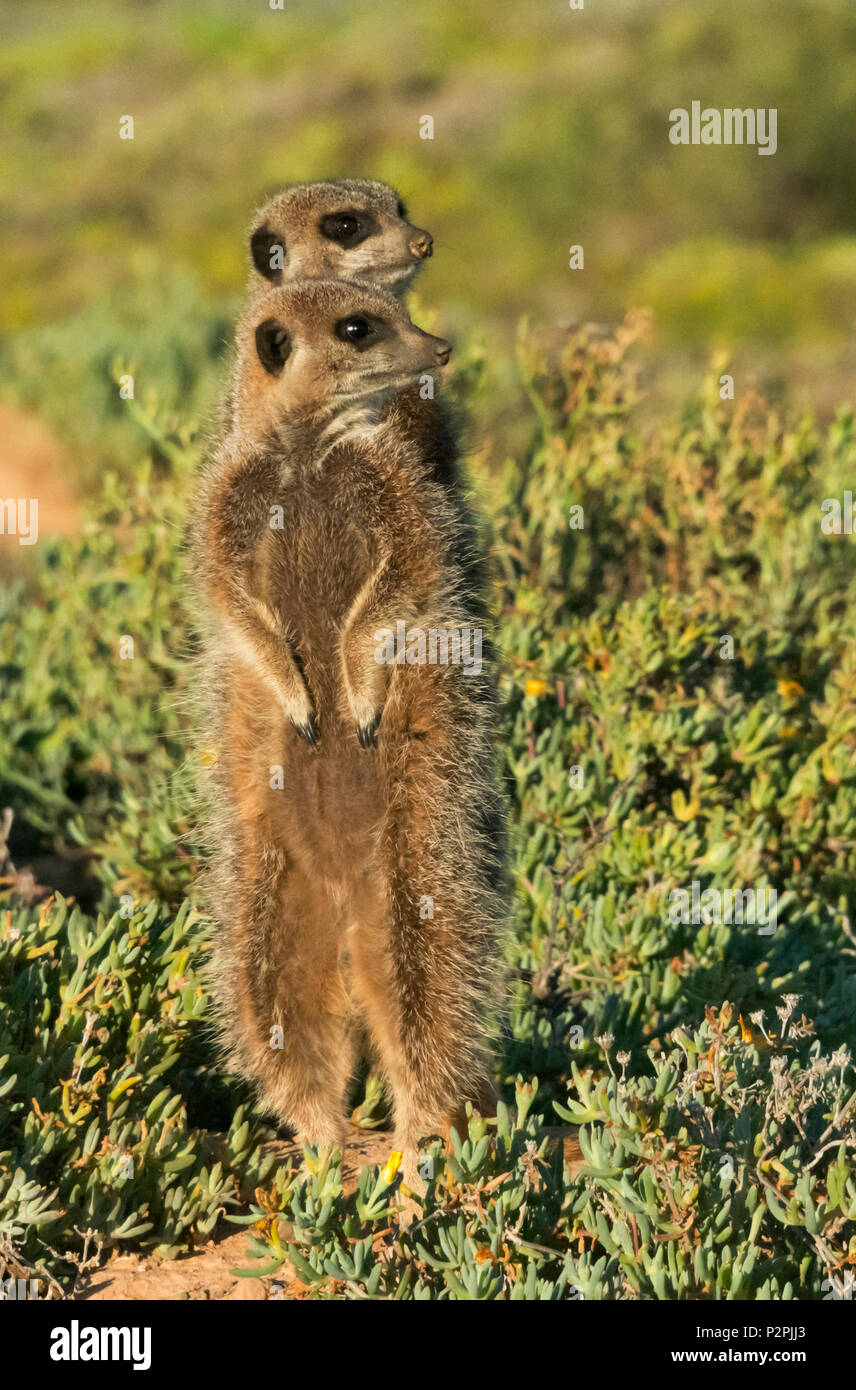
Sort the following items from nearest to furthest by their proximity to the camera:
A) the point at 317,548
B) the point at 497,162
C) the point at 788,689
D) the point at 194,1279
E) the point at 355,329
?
the point at 194,1279, the point at 355,329, the point at 317,548, the point at 788,689, the point at 497,162

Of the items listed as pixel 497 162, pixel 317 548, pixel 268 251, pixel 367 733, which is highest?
pixel 497 162

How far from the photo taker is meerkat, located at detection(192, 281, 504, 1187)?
383 cm

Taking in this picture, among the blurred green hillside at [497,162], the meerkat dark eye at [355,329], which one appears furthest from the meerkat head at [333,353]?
the blurred green hillside at [497,162]

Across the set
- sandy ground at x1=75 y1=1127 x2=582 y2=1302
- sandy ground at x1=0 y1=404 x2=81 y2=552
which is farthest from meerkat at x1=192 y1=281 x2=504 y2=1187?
sandy ground at x1=0 y1=404 x2=81 y2=552

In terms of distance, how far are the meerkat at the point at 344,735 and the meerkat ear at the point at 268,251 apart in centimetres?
60

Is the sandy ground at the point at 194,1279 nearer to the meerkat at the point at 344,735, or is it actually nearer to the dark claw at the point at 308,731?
the meerkat at the point at 344,735

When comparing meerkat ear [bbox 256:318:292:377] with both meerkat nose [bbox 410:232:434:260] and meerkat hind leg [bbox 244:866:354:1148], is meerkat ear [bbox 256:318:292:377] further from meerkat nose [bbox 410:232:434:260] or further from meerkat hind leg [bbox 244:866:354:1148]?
meerkat hind leg [bbox 244:866:354:1148]

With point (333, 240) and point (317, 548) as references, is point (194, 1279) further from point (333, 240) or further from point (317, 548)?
point (333, 240)

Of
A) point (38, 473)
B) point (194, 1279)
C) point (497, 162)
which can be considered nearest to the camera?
point (194, 1279)

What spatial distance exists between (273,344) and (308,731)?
0.91 metres

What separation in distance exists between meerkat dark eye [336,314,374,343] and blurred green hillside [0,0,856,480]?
936cm

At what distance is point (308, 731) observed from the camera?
3840 mm

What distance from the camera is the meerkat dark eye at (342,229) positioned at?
181 inches

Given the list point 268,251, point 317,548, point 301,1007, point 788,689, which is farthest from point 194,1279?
point 788,689
